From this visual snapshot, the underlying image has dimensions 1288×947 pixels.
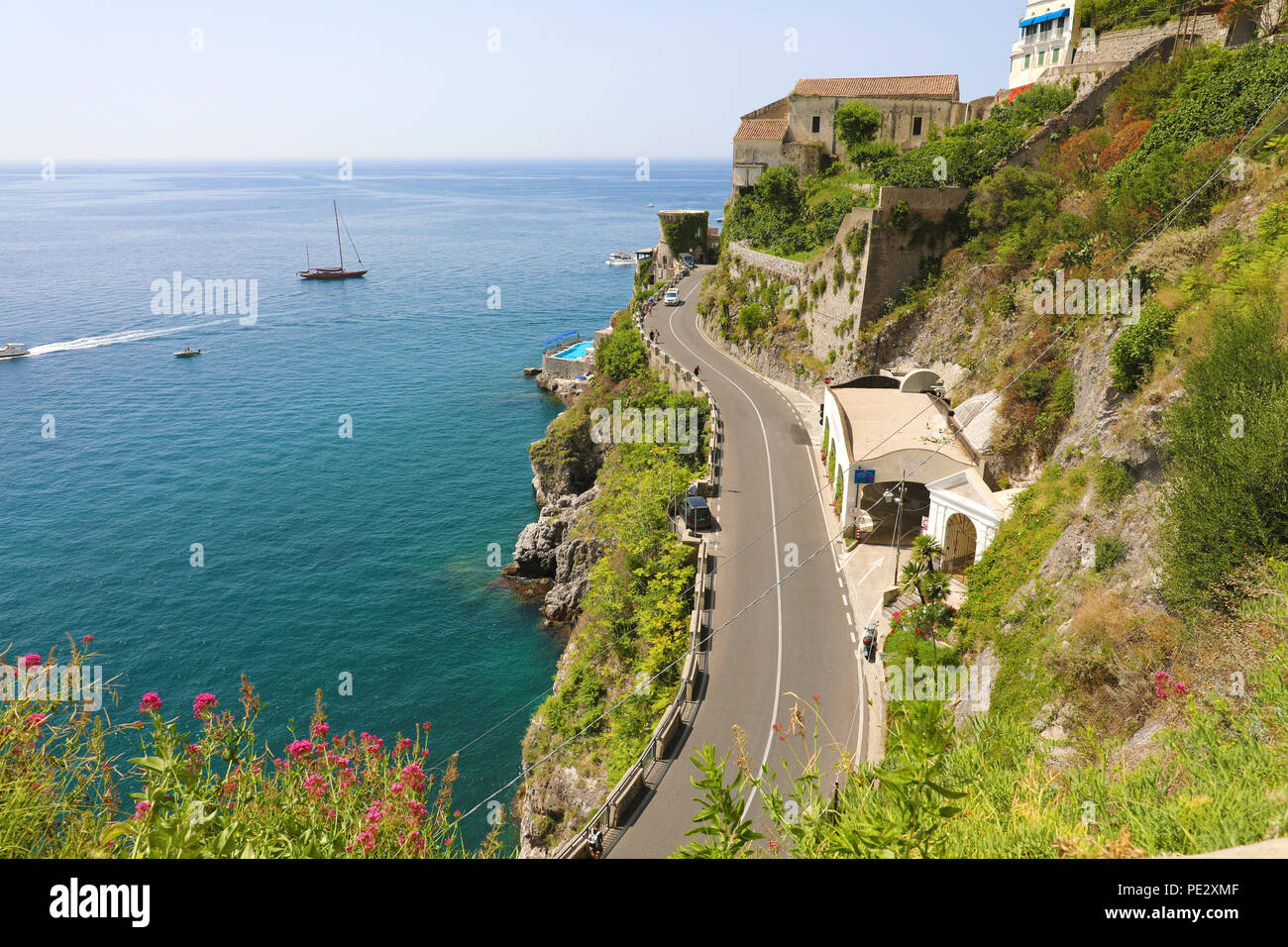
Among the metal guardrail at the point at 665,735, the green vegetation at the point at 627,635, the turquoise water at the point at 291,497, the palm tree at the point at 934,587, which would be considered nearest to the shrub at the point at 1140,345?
the palm tree at the point at 934,587

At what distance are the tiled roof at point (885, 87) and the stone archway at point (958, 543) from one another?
45.3 metres

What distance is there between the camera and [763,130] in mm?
64750

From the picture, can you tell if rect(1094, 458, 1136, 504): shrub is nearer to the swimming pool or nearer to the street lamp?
the street lamp

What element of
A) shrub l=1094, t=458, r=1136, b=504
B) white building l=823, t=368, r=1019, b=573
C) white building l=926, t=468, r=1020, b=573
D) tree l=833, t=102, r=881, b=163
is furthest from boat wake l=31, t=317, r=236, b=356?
shrub l=1094, t=458, r=1136, b=504

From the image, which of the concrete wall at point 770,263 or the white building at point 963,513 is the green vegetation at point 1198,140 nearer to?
the white building at point 963,513

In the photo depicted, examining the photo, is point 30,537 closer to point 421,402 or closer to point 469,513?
point 469,513

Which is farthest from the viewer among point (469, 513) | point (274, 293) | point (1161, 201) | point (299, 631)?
point (274, 293)

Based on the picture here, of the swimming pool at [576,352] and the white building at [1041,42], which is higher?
the white building at [1041,42]

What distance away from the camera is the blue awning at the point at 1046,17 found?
49.6 meters

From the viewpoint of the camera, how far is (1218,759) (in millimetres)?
9023

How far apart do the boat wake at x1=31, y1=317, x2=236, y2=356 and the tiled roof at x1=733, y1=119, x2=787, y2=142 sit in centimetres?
7243

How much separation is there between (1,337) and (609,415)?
265 ft
